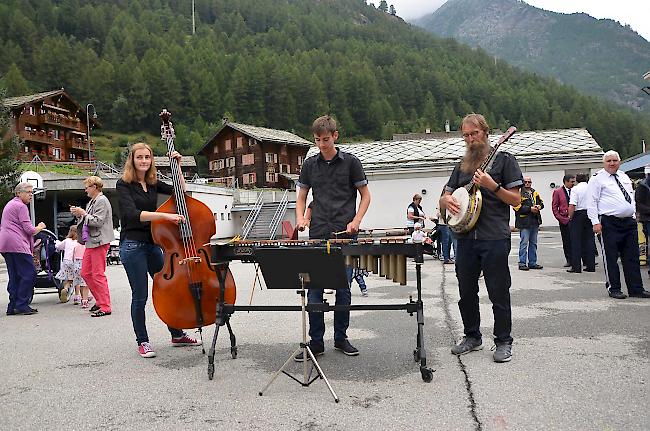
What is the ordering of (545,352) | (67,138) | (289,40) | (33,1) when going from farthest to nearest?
(289,40), (33,1), (67,138), (545,352)

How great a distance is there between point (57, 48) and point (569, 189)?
11214cm

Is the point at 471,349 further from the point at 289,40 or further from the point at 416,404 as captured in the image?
the point at 289,40

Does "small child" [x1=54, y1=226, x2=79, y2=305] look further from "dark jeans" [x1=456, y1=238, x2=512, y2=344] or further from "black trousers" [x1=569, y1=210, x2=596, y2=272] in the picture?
"black trousers" [x1=569, y1=210, x2=596, y2=272]

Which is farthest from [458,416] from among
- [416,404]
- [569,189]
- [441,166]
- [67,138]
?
[67,138]

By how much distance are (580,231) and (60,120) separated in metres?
67.3

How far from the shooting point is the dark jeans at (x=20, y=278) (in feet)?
27.0

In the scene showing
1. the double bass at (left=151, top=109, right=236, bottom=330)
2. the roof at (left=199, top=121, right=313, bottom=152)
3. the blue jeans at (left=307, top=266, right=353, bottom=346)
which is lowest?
the blue jeans at (left=307, top=266, right=353, bottom=346)

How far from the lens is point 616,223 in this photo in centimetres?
770

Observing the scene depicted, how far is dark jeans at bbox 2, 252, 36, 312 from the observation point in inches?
324

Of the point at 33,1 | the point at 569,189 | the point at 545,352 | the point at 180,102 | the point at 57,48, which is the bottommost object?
the point at 545,352

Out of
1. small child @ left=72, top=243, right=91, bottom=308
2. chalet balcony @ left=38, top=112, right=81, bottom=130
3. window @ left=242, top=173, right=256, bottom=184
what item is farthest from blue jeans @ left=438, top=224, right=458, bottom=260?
chalet balcony @ left=38, top=112, right=81, bottom=130

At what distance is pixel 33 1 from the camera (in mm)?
122000

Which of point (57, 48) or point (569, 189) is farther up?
point (57, 48)

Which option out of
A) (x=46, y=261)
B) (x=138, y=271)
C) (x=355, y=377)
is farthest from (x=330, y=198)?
(x=46, y=261)
